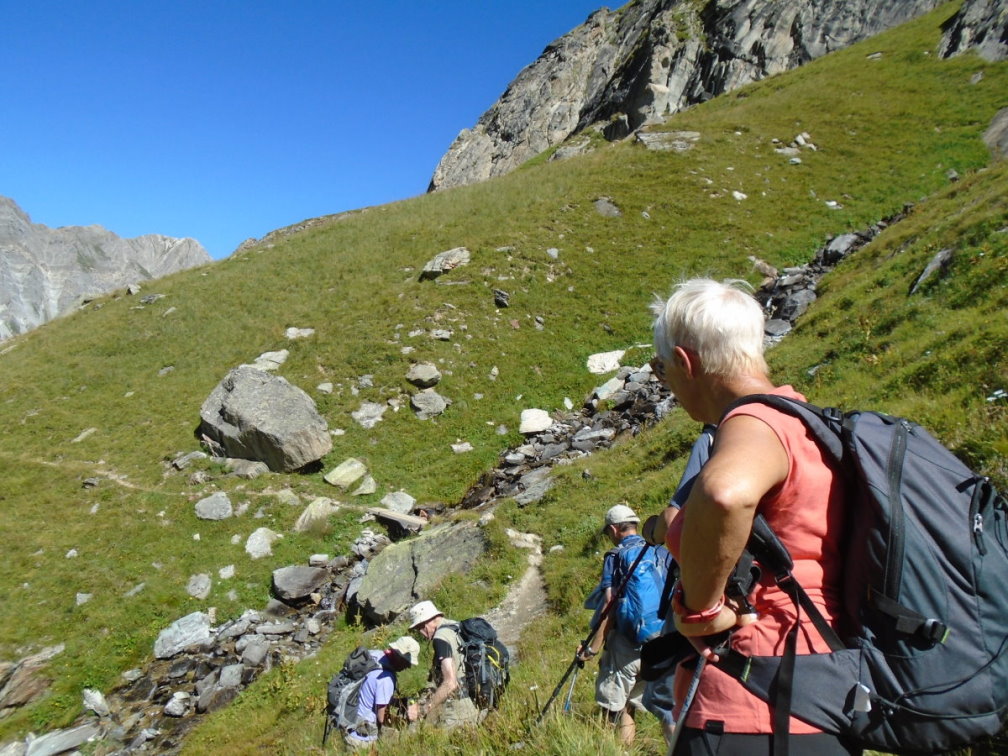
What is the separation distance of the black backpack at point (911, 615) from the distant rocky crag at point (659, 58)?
5423 centimetres

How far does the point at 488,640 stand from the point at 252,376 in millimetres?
14462

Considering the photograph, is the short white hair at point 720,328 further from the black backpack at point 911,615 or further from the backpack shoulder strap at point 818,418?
the black backpack at point 911,615

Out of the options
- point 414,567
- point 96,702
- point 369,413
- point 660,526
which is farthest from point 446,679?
point 369,413

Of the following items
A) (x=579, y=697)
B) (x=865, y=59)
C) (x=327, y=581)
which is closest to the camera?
(x=579, y=697)

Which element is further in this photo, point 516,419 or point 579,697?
point 516,419

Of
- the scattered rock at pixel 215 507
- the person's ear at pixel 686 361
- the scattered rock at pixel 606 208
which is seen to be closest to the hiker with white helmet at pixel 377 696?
the person's ear at pixel 686 361

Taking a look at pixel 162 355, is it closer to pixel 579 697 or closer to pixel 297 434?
pixel 297 434

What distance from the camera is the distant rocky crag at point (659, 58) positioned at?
186 ft

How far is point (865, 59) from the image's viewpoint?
46031 millimetres

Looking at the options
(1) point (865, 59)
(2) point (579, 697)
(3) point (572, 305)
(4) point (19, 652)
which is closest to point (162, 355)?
(4) point (19, 652)

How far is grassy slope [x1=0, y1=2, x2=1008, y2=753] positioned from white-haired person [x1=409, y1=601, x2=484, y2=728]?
840mm

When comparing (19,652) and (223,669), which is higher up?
(19,652)

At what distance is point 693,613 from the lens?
2219 millimetres

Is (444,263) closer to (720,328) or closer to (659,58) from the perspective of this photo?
(720,328)
